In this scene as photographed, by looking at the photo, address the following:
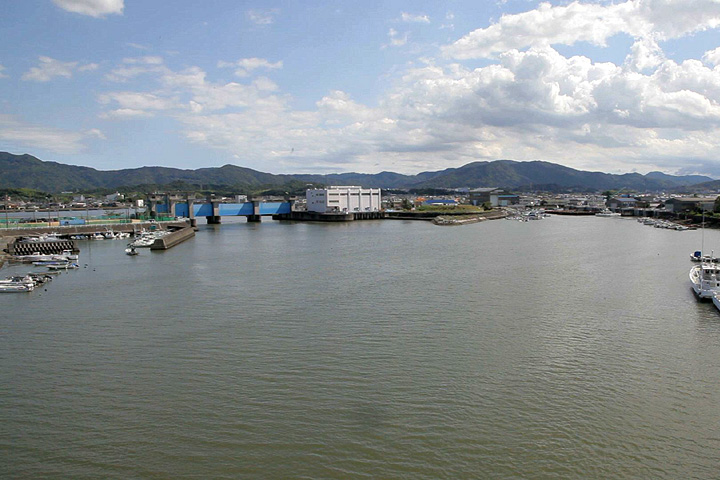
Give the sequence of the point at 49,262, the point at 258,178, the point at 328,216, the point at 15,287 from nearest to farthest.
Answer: the point at 15,287 < the point at 49,262 < the point at 328,216 < the point at 258,178

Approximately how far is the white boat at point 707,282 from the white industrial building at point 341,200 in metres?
22.5

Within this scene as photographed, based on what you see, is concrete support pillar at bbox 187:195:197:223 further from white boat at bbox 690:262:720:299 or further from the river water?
white boat at bbox 690:262:720:299

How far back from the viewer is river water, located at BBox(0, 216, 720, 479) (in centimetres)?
344

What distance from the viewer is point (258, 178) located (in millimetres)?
113438

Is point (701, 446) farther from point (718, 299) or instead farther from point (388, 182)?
point (388, 182)

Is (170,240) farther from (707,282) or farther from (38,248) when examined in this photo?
(707,282)

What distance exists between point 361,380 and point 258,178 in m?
112

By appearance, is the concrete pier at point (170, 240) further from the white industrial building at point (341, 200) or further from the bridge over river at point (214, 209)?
the white industrial building at point (341, 200)

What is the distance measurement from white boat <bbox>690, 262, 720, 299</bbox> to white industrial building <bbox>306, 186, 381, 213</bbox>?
73.8ft

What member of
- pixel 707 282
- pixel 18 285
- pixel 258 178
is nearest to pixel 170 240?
pixel 18 285

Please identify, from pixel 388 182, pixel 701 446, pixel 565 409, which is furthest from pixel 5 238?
pixel 388 182

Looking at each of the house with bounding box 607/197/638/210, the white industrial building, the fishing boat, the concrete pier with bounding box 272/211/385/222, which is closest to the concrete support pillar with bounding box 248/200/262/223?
the concrete pier with bounding box 272/211/385/222

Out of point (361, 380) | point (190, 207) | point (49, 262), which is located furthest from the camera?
point (190, 207)

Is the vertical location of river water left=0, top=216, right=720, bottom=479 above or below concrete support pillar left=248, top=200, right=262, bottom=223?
below
